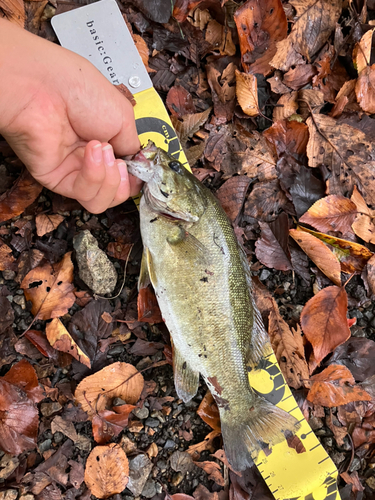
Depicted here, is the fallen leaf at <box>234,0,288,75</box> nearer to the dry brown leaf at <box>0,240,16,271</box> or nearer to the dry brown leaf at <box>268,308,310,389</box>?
the dry brown leaf at <box>268,308,310,389</box>

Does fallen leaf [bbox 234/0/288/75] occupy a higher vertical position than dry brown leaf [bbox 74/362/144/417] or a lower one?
higher

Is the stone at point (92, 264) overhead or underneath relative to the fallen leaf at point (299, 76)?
underneath

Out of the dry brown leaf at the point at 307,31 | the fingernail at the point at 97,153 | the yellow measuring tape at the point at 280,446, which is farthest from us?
the dry brown leaf at the point at 307,31

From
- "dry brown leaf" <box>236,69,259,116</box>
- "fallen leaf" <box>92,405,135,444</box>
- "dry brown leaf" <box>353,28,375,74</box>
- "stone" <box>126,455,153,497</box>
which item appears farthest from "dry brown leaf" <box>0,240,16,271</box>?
"dry brown leaf" <box>353,28,375,74</box>

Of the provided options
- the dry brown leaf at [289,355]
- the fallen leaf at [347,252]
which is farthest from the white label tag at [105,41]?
the dry brown leaf at [289,355]

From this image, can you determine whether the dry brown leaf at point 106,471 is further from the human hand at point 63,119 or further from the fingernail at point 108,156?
the fingernail at point 108,156

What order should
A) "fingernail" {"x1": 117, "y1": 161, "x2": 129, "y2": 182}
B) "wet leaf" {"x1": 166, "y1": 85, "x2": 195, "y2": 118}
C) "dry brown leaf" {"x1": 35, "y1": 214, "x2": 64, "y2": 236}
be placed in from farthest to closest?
"wet leaf" {"x1": 166, "y1": 85, "x2": 195, "y2": 118}
"dry brown leaf" {"x1": 35, "y1": 214, "x2": 64, "y2": 236}
"fingernail" {"x1": 117, "y1": 161, "x2": 129, "y2": 182}

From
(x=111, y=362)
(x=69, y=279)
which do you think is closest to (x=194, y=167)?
(x=69, y=279)
